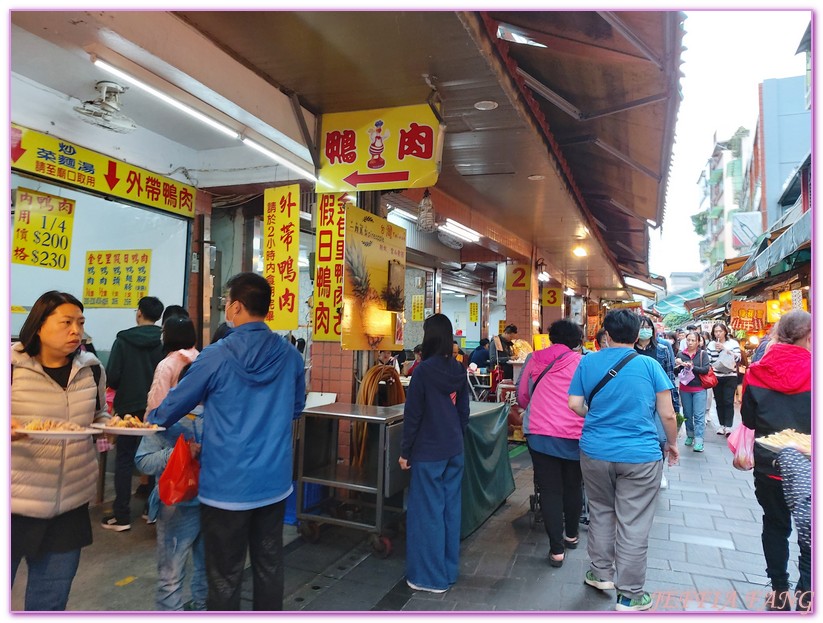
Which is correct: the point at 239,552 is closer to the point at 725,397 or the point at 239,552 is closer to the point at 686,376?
the point at 686,376

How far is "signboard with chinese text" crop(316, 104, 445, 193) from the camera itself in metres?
4.29

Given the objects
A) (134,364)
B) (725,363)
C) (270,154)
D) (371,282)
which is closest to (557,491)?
(371,282)

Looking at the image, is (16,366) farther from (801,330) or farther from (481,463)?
(801,330)

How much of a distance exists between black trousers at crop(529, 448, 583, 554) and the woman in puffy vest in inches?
122

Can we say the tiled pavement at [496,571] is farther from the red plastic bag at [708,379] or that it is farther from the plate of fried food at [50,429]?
the red plastic bag at [708,379]

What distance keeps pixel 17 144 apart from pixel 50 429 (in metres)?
3.71

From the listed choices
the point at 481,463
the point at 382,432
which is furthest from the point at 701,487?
the point at 382,432

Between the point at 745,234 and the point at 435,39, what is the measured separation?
21.0 metres

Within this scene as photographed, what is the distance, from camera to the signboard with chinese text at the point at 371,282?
4.58 metres

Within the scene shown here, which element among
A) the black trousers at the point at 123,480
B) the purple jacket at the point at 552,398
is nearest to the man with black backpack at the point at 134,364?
the black trousers at the point at 123,480

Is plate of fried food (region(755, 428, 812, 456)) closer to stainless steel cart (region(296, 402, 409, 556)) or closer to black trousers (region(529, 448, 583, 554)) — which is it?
black trousers (region(529, 448, 583, 554))

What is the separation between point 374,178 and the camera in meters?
4.46

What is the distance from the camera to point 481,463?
16.0 ft

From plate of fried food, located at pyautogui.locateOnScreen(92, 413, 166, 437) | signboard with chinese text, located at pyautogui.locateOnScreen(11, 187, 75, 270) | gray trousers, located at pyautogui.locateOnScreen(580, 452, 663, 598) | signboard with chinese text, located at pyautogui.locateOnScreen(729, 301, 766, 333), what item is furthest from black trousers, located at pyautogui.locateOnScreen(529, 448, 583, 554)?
signboard with chinese text, located at pyautogui.locateOnScreen(729, 301, 766, 333)
